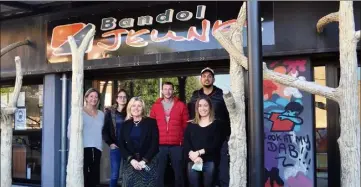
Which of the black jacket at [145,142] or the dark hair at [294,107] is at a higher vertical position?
the dark hair at [294,107]

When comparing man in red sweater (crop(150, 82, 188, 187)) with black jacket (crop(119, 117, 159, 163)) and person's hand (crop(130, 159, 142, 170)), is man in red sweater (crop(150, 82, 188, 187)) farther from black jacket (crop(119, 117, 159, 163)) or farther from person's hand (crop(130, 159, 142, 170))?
person's hand (crop(130, 159, 142, 170))

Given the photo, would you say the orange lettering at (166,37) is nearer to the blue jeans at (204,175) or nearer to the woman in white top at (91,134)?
the woman in white top at (91,134)

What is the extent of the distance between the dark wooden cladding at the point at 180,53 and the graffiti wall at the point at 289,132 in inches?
12.2

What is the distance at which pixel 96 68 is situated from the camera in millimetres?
8094

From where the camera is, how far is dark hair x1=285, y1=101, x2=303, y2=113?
6.62 meters

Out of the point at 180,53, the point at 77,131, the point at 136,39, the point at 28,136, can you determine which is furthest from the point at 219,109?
the point at 28,136

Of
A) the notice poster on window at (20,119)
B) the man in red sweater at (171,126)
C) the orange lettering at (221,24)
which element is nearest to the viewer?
the man in red sweater at (171,126)

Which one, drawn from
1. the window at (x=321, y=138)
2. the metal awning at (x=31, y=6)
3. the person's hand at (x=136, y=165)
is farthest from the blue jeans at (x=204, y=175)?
the metal awning at (x=31, y=6)

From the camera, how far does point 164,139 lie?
6.81 meters

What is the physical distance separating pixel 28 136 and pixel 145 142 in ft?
16.3

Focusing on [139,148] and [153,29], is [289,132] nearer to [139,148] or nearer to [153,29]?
[139,148]

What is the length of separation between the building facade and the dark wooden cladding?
0.01m

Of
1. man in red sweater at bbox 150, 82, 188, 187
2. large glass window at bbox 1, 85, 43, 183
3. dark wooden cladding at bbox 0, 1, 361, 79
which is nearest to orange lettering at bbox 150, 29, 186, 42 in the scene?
dark wooden cladding at bbox 0, 1, 361, 79

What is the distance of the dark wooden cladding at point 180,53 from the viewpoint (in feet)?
21.5
